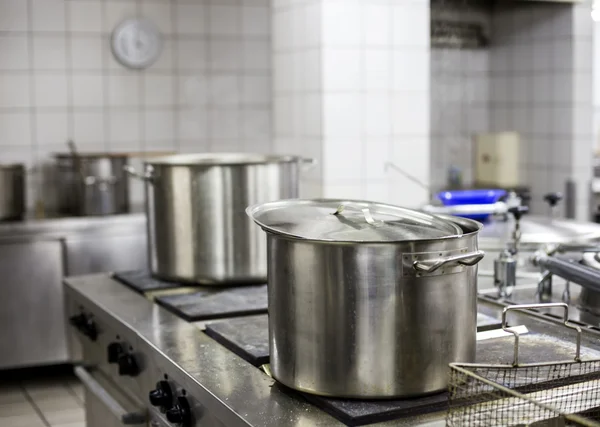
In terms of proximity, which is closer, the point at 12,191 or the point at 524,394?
the point at 524,394

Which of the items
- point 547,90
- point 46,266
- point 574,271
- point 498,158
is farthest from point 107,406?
point 547,90

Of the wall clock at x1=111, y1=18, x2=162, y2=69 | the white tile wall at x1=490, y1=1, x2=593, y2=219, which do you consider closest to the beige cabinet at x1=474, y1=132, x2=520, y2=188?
the white tile wall at x1=490, y1=1, x2=593, y2=219

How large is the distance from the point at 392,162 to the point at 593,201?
165 cm

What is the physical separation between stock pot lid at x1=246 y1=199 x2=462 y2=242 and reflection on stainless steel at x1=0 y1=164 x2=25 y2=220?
272cm

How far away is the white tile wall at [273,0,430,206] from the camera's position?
3.45 meters

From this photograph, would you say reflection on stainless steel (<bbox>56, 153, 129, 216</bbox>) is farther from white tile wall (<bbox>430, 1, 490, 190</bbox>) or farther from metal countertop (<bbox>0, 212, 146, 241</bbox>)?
white tile wall (<bbox>430, 1, 490, 190</bbox>)

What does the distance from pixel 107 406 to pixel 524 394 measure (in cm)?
124

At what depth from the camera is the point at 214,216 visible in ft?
7.11

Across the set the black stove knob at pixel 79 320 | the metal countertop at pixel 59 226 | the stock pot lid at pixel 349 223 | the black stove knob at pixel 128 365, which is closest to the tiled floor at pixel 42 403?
the metal countertop at pixel 59 226

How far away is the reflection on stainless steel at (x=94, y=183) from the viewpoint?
400 centimetres

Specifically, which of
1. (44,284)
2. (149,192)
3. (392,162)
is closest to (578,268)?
(149,192)

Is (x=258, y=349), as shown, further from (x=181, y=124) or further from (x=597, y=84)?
(x=597, y=84)

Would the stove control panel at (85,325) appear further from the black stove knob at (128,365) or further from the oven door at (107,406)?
the black stove knob at (128,365)

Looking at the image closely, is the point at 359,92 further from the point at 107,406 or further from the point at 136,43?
the point at 107,406
